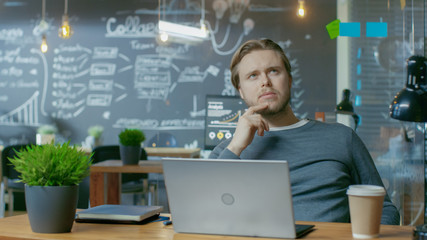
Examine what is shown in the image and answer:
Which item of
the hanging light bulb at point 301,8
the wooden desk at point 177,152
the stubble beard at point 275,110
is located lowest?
the wooden desk at point 177,152

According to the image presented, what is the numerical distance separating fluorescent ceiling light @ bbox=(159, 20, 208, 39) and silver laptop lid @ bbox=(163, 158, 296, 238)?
3.78m

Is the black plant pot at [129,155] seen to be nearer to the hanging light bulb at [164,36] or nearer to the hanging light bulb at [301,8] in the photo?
the hanging light bulb at [164,36]

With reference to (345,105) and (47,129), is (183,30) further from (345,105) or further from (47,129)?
(47,129)

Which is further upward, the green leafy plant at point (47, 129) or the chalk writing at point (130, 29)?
the chalk writing at point (130, 29)

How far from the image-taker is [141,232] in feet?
4.51

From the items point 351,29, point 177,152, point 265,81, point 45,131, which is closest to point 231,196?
point 265,81

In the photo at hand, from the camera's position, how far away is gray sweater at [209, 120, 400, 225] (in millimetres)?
1814

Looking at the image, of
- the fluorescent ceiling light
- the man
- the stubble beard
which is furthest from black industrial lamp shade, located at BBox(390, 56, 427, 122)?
the fluorescent ceiling light

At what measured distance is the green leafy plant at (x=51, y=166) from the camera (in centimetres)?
137

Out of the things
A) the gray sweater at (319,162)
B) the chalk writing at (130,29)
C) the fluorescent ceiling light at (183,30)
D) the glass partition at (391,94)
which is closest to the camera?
the gray sweater at (319,162)

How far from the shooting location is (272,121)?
204 centimetres

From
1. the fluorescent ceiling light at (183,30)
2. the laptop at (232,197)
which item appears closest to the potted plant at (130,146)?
the fluorescent ceiling light at (183,30)

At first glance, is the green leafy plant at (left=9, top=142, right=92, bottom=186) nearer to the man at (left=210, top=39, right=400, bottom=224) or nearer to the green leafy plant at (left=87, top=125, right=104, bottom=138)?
the man at (left=210, top=39, right=400, bottom=224)

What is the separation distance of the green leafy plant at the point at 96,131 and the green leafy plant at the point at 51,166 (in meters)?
5.30
